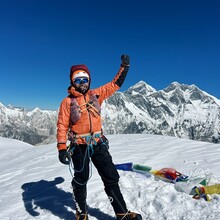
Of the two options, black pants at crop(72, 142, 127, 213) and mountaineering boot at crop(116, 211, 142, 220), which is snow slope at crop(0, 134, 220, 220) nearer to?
mountaineering boot at crop(116, 211, 142, 220)

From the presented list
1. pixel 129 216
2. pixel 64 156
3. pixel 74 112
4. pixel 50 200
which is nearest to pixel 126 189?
pixel 129 216

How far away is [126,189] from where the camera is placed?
259 inches

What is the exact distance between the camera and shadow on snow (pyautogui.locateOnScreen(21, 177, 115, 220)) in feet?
19.1

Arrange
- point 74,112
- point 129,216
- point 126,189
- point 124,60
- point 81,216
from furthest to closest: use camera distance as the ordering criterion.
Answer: point 126,189
point 124,60
point 81,216
point 74,112
point 129,216

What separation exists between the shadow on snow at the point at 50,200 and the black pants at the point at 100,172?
534mm

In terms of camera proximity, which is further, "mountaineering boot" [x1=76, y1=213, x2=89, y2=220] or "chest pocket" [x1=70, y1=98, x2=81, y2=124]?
"mountaineering boot" [x1=76, y1=213, x2=89, y2=220]

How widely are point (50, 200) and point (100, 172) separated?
2.22 metres

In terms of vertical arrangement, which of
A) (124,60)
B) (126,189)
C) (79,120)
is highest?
(124,60)

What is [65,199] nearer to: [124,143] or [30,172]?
[30,172]

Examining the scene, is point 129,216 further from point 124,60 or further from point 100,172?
point 124,60

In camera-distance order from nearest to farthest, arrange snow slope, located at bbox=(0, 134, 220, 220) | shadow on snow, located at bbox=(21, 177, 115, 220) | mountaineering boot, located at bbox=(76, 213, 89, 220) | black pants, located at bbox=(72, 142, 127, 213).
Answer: black pants, located at bbox=(72, 142, 127, 213)
mountaineering boot, located at bbox=(76, 213, 89, 220)
snow slope, located at bbox=(0, 134, 220, 220)
shadow on snow, located at bbox=(21, 177, 115, 220)

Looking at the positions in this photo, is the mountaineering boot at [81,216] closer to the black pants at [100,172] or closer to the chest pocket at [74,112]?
the black pants at [100,172]

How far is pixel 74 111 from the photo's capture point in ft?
16.7

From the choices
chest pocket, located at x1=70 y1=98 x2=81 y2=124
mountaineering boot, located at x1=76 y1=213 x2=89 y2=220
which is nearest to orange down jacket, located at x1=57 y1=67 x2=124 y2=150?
chest pocket, located at x1=70 y1=98 x2=81 y2=124
